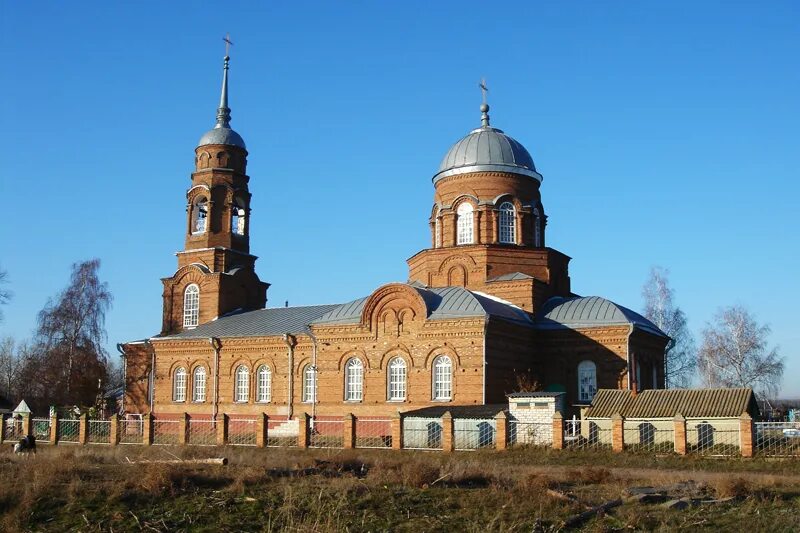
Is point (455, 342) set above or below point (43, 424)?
above

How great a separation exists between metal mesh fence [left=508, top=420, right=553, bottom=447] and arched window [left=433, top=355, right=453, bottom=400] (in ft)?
19.3

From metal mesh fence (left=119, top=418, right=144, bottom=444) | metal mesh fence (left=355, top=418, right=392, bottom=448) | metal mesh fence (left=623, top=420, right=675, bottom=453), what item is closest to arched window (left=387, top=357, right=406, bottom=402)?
metal mesh fence (left=355, top=418, right=392, bottom=448)

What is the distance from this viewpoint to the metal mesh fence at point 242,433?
88.1ft

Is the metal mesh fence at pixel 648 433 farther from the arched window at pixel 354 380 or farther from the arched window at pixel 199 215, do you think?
the arched window at pixel 199 215

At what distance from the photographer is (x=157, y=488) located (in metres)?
13.0

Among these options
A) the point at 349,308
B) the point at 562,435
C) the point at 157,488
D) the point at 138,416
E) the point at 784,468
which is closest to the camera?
the point at 157,488

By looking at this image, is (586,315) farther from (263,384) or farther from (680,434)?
(263,384)

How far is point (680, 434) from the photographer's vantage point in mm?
20094

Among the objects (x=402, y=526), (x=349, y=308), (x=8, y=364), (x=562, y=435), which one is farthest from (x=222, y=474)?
(x=8, y=364)

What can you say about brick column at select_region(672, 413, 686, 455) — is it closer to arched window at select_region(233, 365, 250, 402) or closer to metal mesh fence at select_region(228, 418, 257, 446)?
metal mesh fence at select_region(228, 418, 257, 446)

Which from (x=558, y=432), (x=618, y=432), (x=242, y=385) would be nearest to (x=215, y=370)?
(x=242, y=385)

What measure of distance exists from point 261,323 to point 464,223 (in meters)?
8.86

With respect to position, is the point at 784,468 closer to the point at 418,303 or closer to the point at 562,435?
the point at 562,435

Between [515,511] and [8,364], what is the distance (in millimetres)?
62613
